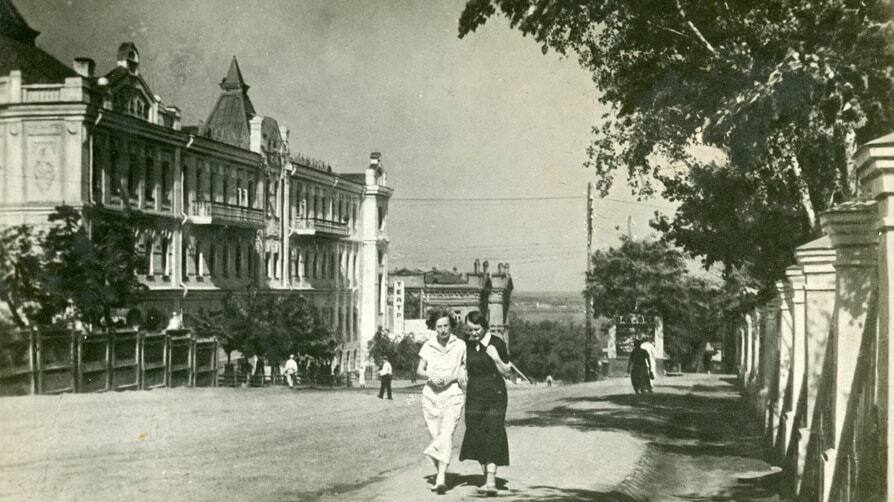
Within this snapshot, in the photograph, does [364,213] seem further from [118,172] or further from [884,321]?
[884,321]

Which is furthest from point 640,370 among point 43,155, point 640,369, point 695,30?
point 43,155

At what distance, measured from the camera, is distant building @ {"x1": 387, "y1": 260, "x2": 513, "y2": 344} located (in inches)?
1021

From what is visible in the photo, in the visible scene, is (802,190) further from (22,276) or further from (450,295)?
(450,295)

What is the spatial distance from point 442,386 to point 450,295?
24667 mm

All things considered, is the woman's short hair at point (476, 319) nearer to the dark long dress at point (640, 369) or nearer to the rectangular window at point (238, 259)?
the dark long dress at point (640, 369)

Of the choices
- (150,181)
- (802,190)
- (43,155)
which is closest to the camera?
(802,190)

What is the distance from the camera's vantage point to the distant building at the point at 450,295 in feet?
85.0

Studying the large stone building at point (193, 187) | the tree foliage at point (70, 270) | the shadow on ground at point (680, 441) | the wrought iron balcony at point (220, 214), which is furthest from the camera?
the wrought iron balcony at point (220, 214)

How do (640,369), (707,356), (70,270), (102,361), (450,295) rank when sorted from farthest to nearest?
(707,356) → (450,295) → (640,369) → (70,270) → (102,361)

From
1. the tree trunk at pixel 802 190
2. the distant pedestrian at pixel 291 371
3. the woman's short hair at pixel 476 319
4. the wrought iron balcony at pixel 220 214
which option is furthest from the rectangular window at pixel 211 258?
the woman's short hair at pixel 476 319

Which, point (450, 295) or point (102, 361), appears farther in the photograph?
point (450, 295)

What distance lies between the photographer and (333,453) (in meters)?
10.7

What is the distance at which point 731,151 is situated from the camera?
446 inches

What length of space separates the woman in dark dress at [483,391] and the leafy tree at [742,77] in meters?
3.62
